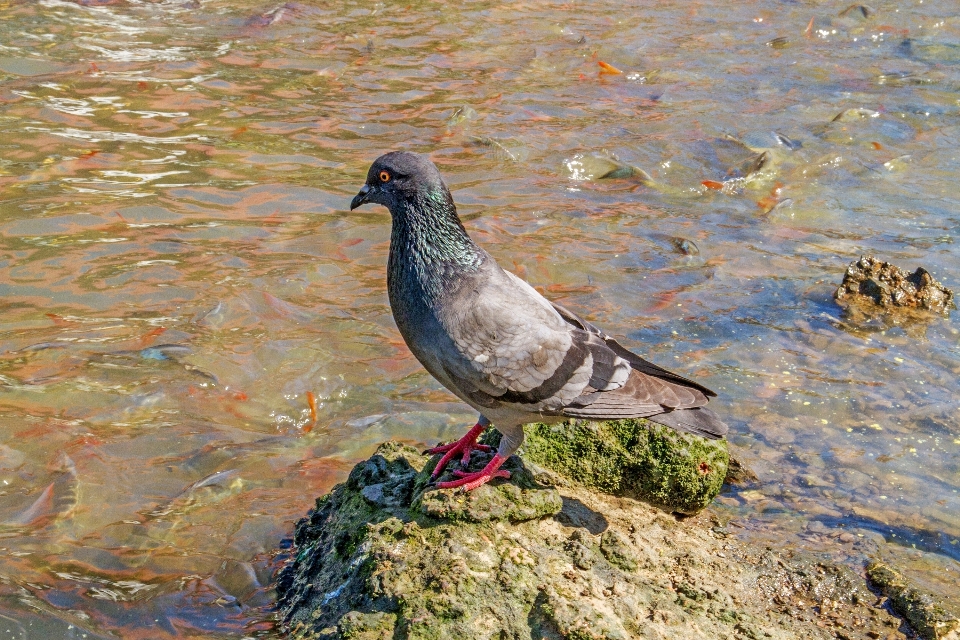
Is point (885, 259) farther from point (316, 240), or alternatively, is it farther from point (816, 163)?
point (316, 240)

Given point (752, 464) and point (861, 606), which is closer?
point (861, 606)

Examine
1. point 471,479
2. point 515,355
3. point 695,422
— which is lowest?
point 471,479

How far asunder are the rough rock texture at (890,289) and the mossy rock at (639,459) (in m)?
3.41

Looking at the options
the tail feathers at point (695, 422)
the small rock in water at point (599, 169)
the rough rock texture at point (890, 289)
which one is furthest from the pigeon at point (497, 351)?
the small rock in water at point (599, 169)

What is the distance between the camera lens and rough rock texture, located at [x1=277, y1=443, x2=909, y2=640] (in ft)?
11.6

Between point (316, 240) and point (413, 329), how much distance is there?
14.3ft

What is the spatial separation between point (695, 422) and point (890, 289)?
3941 mm

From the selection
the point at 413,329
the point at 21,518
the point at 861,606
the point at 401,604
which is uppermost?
the point at 413,329

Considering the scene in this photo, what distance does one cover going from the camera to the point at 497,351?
14.4 ft

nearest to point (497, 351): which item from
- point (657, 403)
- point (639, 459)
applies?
point (657, 403)

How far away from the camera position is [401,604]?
139 inches

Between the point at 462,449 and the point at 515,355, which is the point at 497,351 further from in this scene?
the point at 462,449

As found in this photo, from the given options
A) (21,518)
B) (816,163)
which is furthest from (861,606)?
(816,163)

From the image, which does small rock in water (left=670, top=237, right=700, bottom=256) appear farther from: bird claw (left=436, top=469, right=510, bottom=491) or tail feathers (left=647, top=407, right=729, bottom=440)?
bird claw (left=436, top=469, right=510, bottom=491)
